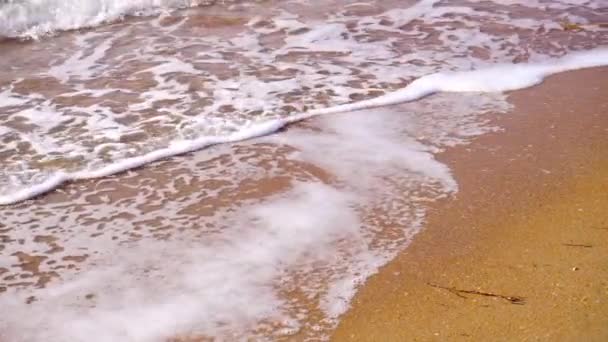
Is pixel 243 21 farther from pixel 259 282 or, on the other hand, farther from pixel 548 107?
pixel 259 282

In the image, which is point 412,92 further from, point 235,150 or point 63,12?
point 63,12

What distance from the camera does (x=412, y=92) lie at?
4.42 metres

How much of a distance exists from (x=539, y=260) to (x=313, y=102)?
201cm

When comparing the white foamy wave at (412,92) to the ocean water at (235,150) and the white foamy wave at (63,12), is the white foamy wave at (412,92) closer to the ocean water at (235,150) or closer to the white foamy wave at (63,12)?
the ocean water at (235,150)

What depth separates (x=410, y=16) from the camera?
21.0 feet

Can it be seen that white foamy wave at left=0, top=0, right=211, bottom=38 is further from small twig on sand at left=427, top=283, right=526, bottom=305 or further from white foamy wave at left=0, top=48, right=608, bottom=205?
small twig on sand at left=427, top=283, right=526, bottom=305

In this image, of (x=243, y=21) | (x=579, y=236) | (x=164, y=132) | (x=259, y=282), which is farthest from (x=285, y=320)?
(x=243, y=21)

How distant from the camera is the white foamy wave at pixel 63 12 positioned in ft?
21.5

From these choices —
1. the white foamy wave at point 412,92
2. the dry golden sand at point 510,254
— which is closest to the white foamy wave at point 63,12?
the white foamy wave at point 412,92

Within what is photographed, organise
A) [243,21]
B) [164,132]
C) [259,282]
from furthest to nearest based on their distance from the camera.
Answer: [243,21] → [164,132] → [259,282]

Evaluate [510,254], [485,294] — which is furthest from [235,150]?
[485,294]

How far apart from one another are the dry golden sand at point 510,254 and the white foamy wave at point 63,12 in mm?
4152

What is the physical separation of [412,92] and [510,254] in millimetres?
1917

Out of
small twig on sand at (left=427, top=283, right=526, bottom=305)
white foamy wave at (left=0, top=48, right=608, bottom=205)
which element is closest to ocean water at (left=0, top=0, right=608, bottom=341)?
white foamy wave at (left=0, top=48, right=608, bottom=205)
